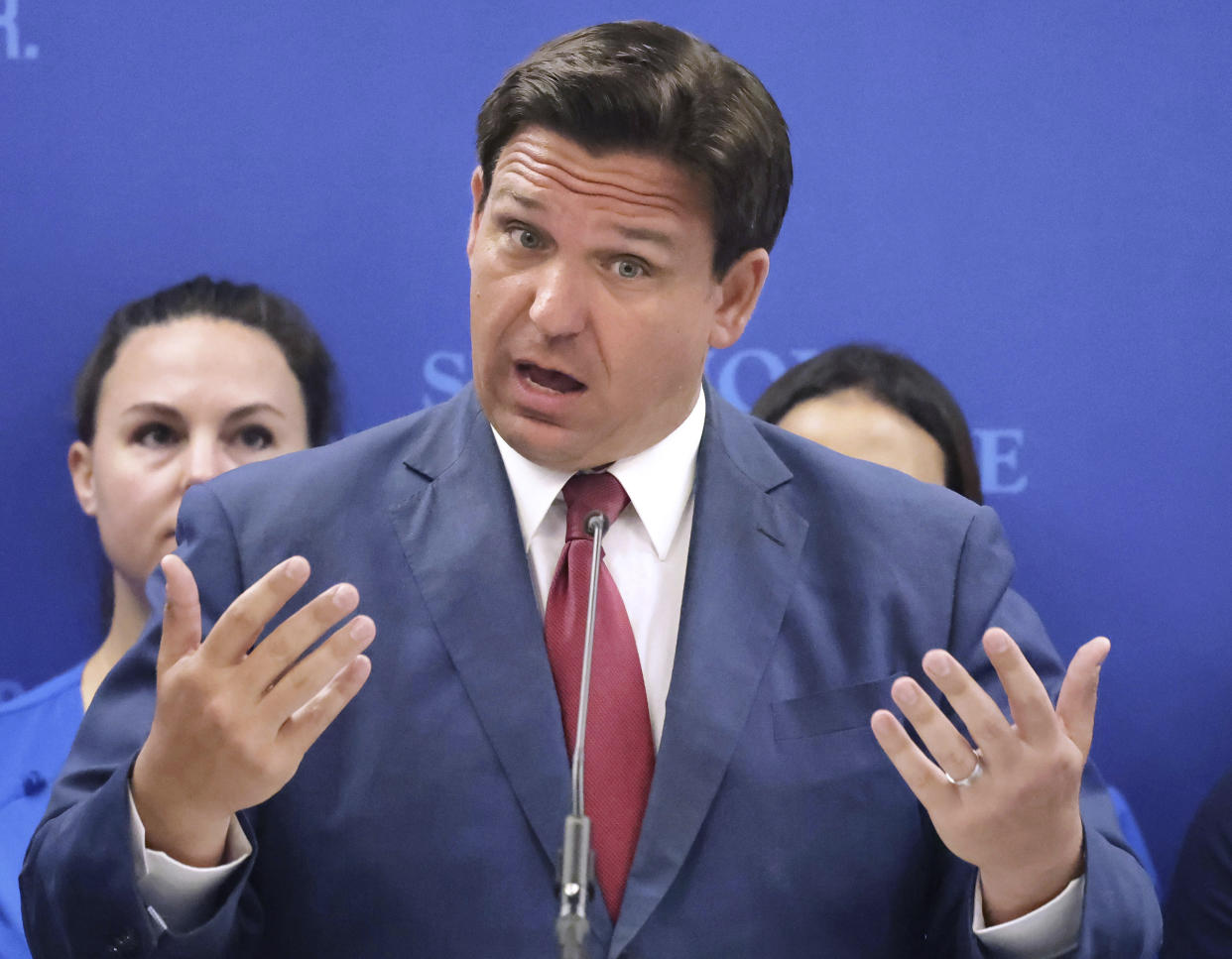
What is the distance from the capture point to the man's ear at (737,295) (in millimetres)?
1433

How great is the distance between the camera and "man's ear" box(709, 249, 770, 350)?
1.43 m

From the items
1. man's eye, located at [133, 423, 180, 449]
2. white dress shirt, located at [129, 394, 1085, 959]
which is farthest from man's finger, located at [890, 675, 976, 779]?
man's eye, located at [133, 423, 180, 449]

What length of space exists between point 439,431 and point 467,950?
48cm

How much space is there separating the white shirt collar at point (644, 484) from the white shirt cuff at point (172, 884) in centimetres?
39

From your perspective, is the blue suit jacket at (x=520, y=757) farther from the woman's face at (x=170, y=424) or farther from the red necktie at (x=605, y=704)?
the woman's face at (x=170, y=424)

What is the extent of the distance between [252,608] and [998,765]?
0.57m

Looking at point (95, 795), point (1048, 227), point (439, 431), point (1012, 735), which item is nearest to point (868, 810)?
point (1012, 735)

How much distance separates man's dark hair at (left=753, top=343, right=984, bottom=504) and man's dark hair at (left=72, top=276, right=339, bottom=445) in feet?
2.41

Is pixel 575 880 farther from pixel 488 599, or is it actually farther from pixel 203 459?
pixel 203 459

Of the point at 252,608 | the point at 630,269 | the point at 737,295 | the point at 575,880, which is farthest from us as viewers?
the point at 737,295

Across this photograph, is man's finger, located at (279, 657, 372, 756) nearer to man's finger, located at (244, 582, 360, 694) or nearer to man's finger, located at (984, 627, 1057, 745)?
man's finger, located at (244, 582, 360, 694)

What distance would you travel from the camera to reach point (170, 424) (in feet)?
7.13

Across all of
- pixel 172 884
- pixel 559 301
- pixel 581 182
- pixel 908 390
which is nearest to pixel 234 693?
pixel 172 884

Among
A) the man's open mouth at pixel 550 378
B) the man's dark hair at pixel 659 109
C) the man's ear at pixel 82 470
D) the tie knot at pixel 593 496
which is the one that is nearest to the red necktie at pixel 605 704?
the tie knot at pixel 593 496
